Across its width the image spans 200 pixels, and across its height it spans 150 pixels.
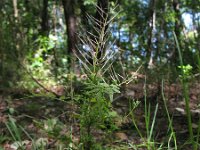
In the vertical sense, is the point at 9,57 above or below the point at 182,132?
above

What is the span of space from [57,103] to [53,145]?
1.32 meters

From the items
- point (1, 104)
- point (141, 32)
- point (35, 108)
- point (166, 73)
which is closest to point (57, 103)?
point (35, 108)

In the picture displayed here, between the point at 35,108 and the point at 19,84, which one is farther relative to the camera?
the point at 19,84

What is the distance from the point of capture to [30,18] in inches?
428

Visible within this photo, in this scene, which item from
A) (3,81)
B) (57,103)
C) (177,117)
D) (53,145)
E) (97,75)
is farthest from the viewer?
(3,81)

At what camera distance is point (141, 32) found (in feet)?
35.7

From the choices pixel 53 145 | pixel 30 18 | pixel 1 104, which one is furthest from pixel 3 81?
pixel 30 18

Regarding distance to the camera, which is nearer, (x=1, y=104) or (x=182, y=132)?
(x=182, y=132)

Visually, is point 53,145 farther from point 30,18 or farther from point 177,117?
point 30,18

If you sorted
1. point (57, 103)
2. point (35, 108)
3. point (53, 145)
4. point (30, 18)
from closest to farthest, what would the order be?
point (53, 145) → point (35, 108) → point (57, 103) → point (30, 18)

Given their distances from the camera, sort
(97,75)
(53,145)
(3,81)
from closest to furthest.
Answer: (97,75) < (53,145) < (3,81)

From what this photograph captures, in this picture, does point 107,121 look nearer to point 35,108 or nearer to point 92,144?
point 92,144

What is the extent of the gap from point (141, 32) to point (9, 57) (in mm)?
6555

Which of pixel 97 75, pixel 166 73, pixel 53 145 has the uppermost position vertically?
pixel 97 75
